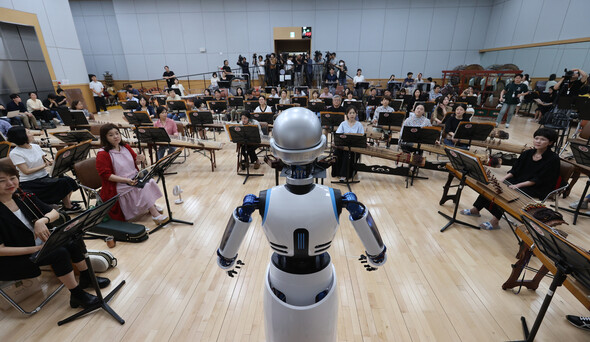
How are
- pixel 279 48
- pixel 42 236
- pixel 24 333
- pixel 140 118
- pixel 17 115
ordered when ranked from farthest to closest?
pixel 279 48 → pixel 17 115 → pixel 140 118 → pixel 24 333 → pixel 42 236

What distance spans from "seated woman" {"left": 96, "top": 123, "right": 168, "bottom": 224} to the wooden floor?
304 millimetres

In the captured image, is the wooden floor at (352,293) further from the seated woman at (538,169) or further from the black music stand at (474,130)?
the black music stand at (474,130)

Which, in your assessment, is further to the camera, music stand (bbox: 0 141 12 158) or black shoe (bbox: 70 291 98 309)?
music stand (bbox: 0 141 12 158)

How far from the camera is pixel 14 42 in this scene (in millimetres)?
8984

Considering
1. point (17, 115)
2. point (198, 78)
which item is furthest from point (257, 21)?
point (17, 115)

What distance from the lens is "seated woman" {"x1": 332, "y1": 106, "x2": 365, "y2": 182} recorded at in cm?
462

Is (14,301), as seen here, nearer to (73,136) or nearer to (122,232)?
(122,232)

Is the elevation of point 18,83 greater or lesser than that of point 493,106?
greater

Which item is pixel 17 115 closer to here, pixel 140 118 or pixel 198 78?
pixel 140 118

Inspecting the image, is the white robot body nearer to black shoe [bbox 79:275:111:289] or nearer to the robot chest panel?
the robot chest panel

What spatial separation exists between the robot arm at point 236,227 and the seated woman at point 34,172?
3.43 metres

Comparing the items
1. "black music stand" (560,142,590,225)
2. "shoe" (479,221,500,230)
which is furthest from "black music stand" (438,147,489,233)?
"black music stand" (560,142,590,225)

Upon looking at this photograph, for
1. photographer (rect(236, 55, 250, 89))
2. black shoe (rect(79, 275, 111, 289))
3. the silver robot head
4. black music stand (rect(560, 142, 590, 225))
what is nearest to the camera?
the silver robot head

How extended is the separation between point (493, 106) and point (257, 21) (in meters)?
11.6
